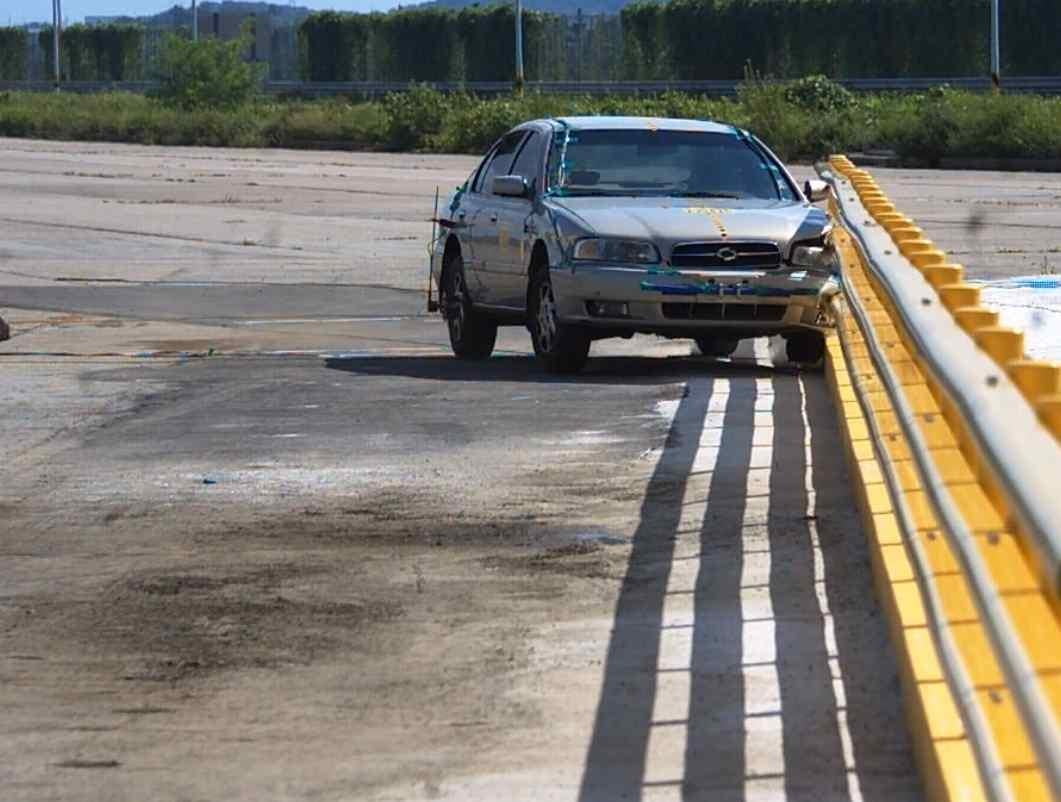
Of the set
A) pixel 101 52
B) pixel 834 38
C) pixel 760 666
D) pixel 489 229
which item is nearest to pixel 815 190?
pixel 489 229

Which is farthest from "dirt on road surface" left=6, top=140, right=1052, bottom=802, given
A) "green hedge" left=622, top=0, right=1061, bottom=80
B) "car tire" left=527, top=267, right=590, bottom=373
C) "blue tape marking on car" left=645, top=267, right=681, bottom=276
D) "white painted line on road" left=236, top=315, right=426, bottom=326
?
"green hedge" left=622, top=0, right=1061, bottom=80

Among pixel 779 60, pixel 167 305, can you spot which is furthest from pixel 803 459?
pixel 779 60

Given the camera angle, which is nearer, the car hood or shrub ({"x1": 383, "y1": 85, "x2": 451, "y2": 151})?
the car hood

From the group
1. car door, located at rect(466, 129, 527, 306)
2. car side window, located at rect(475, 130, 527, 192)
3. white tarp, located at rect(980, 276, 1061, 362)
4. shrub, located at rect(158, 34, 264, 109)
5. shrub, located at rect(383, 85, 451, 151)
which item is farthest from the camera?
shrub, located at rect(158, 34, 264, 109)

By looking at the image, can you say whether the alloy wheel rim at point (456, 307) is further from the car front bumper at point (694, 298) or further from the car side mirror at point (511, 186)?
the car front bumper at point (694, 298)

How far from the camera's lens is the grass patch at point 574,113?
46938 millimetres

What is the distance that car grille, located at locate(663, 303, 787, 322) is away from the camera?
1352 cm

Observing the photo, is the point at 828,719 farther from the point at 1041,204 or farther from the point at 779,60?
the point at 779,60

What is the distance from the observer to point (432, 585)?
25.0ft

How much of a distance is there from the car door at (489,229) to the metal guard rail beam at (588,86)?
1890 inches

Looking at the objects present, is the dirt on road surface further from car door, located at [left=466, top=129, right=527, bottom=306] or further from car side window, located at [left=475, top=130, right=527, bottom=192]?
car side window, located at [left=475, top=130, right=527, bottom=192]

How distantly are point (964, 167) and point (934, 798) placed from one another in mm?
41198

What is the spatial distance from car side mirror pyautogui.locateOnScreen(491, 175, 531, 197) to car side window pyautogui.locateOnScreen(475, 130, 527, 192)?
1198 mm

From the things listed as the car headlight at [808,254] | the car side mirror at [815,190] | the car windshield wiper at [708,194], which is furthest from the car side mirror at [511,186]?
the car headlight at [808,254]
